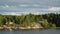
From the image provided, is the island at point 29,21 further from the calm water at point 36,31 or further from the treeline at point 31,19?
the calm water at point 36,31

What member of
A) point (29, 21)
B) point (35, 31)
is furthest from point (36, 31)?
point (29, 21)

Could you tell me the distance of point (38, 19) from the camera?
852 centimetres

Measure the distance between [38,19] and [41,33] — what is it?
21.3 inches

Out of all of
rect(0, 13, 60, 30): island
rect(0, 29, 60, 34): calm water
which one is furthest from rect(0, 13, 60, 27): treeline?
rect(0, 29, 60, 34): calm water

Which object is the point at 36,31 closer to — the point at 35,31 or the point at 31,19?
the point at 35,31

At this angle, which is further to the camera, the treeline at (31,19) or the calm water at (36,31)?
the calm water at (36,31)

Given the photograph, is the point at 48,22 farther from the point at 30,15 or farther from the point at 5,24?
the point at 5,24

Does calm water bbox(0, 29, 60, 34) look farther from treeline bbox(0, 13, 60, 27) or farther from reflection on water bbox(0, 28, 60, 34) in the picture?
treeline bbox(0, 13, 60, 27)

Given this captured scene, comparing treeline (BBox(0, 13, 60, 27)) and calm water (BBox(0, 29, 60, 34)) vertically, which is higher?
treeline (BBox(0, 13, 60, 27))

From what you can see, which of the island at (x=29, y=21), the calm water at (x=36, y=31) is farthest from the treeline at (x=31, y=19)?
the calm water at (x=36, y=31)

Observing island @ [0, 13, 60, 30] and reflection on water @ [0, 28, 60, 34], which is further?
reflection on water @ [0, 28, 60, 34]

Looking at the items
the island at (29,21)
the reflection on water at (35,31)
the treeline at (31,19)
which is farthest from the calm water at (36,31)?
the treeline at (31,19)

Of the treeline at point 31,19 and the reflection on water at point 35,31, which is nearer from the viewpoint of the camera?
the treeline at point 31,19

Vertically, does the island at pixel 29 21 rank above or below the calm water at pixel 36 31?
above
